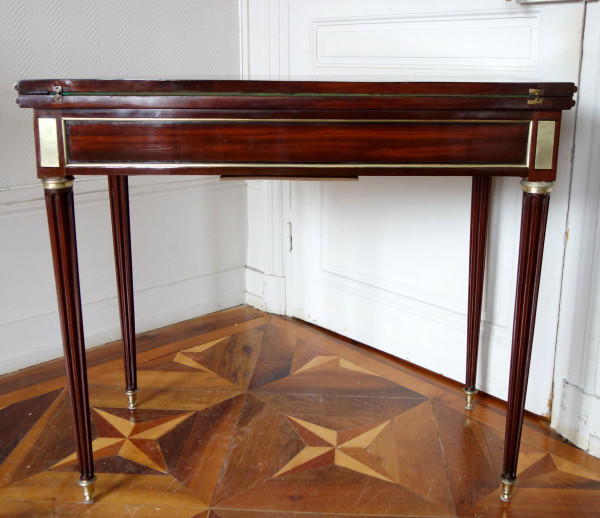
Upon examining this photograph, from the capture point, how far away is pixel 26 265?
1824mm

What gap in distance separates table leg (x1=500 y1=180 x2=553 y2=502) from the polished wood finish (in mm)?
362

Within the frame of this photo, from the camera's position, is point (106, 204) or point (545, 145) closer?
point (545, 145)

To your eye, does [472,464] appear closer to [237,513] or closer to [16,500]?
[237,513]

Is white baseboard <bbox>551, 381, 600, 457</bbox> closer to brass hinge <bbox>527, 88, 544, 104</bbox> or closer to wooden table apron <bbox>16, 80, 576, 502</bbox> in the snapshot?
wooden table apron <bbox>16, 80, 576, 502</bbox>

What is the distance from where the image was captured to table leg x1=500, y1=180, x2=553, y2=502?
1.16 m

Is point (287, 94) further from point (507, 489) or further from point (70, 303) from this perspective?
point (507, 489)

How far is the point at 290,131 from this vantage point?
3.66ft

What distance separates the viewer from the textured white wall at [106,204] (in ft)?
5.73

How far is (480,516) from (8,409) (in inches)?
45.6

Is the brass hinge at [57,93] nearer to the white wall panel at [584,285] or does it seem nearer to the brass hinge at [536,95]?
the brass hinge at [536,95]

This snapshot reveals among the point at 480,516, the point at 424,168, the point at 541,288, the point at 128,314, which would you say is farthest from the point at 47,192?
the point at 541,288

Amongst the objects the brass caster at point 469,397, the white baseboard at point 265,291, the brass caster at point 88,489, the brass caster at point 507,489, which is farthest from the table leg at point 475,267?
the brass caster at point 88,489

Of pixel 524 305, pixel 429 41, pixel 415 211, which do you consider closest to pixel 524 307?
pixel 524 305

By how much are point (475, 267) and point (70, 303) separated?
3.10 ft
